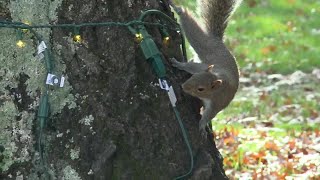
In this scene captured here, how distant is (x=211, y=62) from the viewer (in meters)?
3.46

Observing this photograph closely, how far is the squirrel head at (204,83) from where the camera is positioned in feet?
9.41

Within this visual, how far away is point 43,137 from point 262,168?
2.15 meters

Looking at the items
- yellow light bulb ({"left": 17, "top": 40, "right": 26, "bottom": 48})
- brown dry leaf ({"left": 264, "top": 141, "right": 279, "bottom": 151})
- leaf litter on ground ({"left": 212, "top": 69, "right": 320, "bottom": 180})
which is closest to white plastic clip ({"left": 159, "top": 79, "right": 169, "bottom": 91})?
yellow light bulb ({"left": 17, "top": 40, "right": 26, "bottom": 48})

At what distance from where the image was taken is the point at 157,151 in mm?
2443

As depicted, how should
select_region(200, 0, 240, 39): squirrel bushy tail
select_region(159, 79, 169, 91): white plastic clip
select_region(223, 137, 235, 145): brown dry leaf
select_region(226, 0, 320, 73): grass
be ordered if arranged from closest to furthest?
select_region(159, 79, 169, 91): white plastic clip
select_region(200, 0, 240, 39): squirrel bushy tail
select_region(223, 137, 235, 145): brown dry leaf
select_region(226, 0, 320, 73): grass

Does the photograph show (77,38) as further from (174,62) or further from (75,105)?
(174,62)

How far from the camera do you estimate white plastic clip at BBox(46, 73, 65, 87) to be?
7.75 feet

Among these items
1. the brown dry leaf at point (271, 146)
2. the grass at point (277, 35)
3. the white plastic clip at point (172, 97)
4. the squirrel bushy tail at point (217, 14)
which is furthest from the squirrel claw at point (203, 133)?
the grass at point (277, 35)

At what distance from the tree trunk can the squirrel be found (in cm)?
37

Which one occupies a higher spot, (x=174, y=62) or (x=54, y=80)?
(x=54, y=80)

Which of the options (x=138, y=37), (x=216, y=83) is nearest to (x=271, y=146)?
(x=216, y=83)

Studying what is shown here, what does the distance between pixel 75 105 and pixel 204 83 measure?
903 millimetres

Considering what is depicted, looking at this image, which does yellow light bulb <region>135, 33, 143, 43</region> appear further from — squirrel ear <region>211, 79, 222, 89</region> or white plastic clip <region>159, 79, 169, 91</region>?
squirrel ear <region>211, 79, 222, 89</region>

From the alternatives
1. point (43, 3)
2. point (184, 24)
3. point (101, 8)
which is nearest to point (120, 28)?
point (101, 8)
